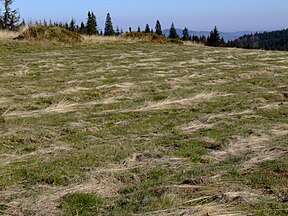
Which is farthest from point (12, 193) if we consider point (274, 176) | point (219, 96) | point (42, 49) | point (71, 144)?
point (42, 49)

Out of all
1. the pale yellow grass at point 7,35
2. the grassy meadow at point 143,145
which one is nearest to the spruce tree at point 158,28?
the pale yellow grass at point 7,35

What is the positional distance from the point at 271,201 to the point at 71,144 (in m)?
3.76

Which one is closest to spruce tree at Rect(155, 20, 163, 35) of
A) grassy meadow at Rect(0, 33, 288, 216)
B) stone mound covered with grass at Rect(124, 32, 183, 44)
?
stone mound covered with grass at Rect(124, 32, 183, 44)

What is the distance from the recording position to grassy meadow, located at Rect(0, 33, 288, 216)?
492cm

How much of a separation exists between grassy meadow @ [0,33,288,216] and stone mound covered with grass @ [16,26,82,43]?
551 inches

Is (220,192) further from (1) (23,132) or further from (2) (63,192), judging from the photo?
(1) (23,132)

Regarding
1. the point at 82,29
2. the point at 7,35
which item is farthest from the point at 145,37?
the point at 82,29

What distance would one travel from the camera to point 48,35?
3019cm

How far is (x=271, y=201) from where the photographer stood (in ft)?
15.9

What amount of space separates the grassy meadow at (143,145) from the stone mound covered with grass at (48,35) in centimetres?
1400

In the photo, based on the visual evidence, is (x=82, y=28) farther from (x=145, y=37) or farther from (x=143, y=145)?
(x=143, y=145)

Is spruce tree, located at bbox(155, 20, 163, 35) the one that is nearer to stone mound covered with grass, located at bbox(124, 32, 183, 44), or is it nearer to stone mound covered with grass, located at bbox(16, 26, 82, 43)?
stone mound covered with grass, located at bbox(124, 32, 183, 44)

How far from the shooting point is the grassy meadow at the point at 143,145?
16.1 feet

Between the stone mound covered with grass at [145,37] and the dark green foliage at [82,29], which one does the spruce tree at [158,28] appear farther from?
the stone mound covered with grass at [145,37]
